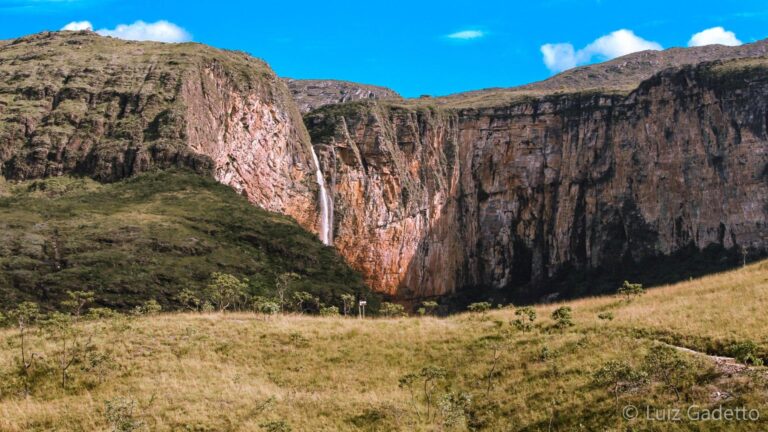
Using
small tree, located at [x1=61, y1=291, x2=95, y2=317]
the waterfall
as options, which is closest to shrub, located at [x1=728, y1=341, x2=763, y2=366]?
small tree, located at [x1=61, y1=291, x2=95, y2=317]

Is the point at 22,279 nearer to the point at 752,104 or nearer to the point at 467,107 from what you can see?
the point at 467,107

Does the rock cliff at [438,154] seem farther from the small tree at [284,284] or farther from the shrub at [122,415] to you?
Result: the shrub at [122,415]

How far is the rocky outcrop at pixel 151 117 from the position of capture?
A: 279ft

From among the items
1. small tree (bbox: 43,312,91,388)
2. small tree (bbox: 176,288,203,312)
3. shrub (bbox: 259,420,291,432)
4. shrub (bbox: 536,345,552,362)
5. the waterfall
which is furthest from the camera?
the waterfall

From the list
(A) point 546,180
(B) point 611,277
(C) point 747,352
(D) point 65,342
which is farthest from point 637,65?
(D) point 65,342

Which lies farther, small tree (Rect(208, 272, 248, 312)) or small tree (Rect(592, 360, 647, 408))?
small tree (Rect(208, 272, 248, 312))

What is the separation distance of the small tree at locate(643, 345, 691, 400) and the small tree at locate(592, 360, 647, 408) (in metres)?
0.69

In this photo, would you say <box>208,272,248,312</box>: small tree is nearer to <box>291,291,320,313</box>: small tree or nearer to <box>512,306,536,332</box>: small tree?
<box>291,291,320,313</box>: small tree

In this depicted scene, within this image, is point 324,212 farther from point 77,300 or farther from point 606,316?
point 606,316

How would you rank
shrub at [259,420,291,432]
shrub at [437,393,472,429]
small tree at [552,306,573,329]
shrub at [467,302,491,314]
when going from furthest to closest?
1. shrub at [467,302,491,314]
2. small tree at [552,306,573,329]
3. shrub at [437,393,472,429]
4. shrub at [259,420,291,432]

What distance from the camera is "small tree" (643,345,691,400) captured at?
22.9 metres

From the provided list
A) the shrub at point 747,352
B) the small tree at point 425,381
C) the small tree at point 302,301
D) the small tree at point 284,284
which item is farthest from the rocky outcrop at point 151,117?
the shrub at point 747,352

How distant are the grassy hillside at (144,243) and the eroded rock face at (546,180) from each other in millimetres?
33247

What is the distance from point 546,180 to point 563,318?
92.2 m
